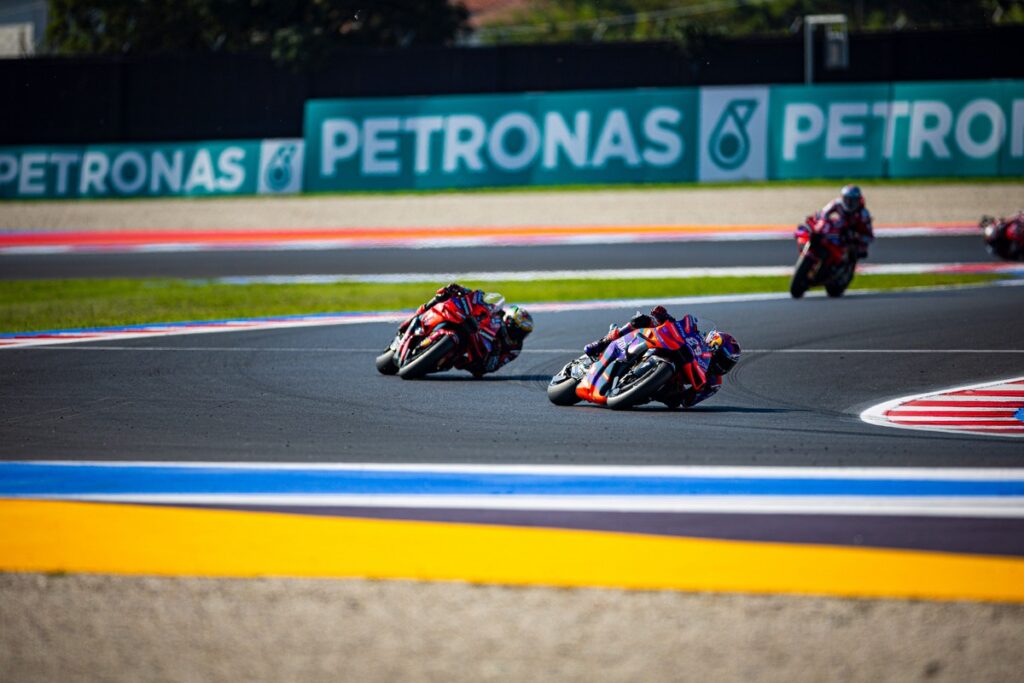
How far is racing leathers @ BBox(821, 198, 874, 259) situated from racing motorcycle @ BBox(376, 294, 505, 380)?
22.8 feet

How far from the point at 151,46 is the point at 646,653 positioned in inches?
1508

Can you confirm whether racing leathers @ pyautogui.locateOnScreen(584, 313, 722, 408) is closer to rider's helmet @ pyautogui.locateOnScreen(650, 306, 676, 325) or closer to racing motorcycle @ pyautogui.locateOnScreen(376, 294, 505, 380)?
rider's helmet @ pyautogui.locateOnScreen(650, 306, 676, 325)

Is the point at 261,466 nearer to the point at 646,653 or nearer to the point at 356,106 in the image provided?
the point at 646,653

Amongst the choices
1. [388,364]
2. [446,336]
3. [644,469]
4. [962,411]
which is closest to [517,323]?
[446,336]

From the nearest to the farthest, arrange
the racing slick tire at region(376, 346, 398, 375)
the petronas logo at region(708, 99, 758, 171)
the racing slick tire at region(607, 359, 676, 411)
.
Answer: the racing slick tire at region(607, 359, 676, 411) < the racing slick tire at region(376, 346, 398, 375) < the petronas logo at region(708, 99, 758, 171)

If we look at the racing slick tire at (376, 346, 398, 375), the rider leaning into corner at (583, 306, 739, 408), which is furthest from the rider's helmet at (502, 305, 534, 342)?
the rider leaning into corner at (583, 306, 739, 408)

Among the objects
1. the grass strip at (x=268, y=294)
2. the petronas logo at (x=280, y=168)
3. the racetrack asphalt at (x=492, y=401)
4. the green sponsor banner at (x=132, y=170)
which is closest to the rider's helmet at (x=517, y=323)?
the racetrack asphalt at (x=492, y=401)

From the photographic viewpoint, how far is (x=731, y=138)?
28375 mm

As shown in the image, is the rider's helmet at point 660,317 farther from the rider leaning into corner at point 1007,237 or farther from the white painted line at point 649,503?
the rider leaning into corner at point 1007,237

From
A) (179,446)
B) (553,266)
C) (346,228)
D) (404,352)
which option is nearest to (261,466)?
(179,446)

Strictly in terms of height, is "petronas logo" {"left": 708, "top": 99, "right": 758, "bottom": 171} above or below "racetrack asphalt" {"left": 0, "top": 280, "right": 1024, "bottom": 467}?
above

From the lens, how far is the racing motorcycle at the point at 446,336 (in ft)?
35.9

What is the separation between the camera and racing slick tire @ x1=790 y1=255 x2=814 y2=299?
16969mm

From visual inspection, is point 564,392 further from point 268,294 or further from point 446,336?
point 268,294
